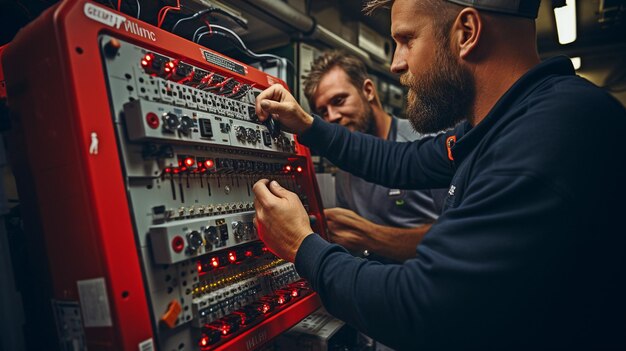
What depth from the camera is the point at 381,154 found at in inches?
67.4

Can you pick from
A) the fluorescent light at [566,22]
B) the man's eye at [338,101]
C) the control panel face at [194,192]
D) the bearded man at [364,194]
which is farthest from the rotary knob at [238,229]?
the fluorescent light at [566,22]

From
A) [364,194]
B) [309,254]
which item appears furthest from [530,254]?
[364,194]

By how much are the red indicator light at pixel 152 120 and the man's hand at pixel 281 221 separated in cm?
36

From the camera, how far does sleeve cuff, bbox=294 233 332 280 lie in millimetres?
951

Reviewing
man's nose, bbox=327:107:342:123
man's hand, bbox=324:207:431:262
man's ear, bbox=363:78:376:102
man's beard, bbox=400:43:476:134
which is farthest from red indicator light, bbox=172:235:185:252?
man's ear, bbox=363:78:376:102

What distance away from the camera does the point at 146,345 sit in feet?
2.58

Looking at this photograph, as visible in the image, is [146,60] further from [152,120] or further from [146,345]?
[146,345]

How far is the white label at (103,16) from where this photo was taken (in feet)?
2.65

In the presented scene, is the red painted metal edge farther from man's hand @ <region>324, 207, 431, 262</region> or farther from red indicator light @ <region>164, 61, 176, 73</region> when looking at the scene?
red indicator light @ <region>164, 61, 176, 73</region>

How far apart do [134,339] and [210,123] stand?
583 millimetres

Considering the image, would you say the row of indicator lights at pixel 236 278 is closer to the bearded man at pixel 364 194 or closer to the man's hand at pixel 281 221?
the man's hand at pixel 281 221

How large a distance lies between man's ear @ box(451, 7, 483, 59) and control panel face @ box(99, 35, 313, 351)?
27.5 inches

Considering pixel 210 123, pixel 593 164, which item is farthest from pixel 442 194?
pixel 210 123

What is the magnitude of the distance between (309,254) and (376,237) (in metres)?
1.09
